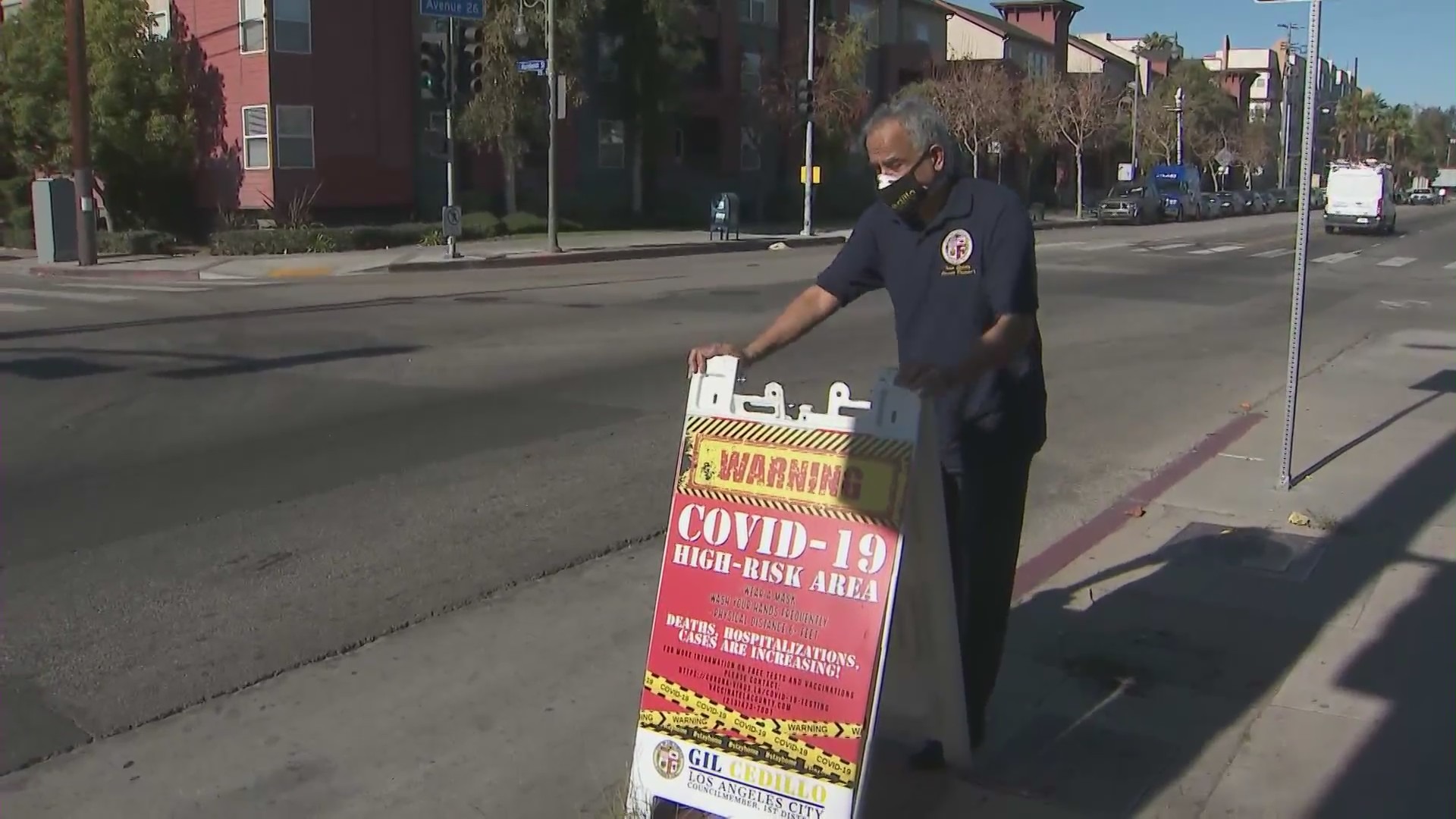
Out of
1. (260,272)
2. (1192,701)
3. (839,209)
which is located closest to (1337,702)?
(1192,701)

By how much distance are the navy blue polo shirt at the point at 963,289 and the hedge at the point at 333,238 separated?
25528mm

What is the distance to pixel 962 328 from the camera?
3.65m

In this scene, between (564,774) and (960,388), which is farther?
(564,774)

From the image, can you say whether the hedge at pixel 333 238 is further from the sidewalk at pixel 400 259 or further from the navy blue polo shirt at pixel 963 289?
the navy blue polo shirt at pixel 963 289

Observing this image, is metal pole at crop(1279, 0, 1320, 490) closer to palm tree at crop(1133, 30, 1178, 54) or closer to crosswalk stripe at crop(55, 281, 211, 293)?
crosswalk stripe at crop(55, 281, 211, 293)

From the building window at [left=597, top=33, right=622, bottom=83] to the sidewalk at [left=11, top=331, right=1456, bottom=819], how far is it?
34.1 meters

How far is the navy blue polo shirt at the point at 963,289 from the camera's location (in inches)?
140

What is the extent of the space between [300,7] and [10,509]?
2607 centimetres

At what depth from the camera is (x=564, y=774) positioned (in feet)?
13.1

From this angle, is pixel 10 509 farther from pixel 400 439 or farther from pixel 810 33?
pixel 810 33

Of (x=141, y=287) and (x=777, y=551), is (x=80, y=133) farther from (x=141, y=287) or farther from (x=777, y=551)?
(x=777, y=551)

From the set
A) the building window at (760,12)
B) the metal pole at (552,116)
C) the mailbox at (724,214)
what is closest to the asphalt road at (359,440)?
the metal pole at (552,116)

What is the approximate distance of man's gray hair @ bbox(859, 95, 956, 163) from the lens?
3.52 metres

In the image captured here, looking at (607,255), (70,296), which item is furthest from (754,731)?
(607,255)
